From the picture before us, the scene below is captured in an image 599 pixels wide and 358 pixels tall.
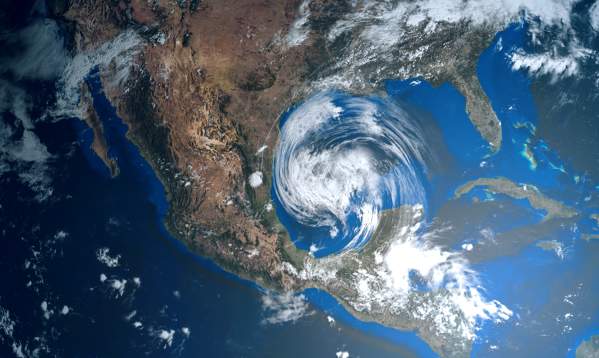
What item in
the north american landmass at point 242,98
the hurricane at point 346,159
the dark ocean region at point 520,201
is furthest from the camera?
the hurricane at point 346,159

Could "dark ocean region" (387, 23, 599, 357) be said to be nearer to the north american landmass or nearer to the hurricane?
the north american landmass

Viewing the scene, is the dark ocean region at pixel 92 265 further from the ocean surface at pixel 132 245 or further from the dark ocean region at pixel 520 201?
the dark ocean region at pixel 520 201

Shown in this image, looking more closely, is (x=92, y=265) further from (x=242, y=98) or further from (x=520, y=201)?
(x=520, y=201)

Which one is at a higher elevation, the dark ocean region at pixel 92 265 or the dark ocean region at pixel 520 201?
the dark ocean region at pixel 520 201

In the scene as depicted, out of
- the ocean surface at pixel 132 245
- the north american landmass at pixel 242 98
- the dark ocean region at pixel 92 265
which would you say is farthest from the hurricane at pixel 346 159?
the dark ocean region at pixel 92 265

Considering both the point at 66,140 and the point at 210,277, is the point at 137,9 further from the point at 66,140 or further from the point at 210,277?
the point at 210,277

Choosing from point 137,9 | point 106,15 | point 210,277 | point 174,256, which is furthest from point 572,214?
point 106,15
